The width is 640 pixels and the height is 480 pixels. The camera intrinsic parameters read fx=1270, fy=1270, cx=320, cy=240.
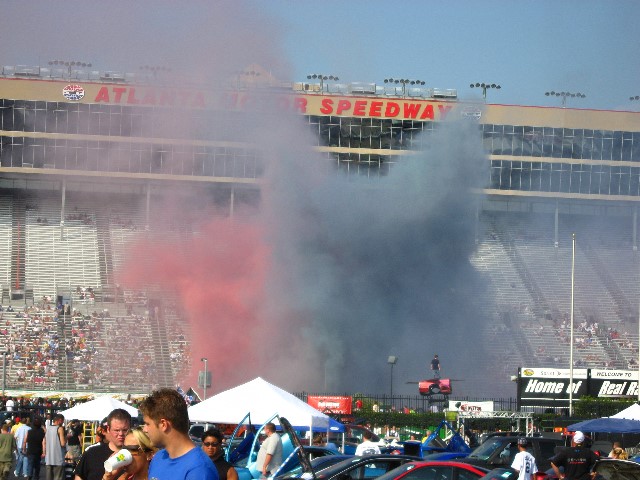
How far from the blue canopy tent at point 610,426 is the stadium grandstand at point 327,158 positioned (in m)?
37.0

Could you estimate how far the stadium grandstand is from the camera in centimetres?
7162

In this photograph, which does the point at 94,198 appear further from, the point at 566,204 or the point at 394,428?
the point at 394,428

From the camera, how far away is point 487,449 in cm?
2695

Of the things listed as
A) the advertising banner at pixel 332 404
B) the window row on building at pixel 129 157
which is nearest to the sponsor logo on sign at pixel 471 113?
the window row on building at pixel 129 157

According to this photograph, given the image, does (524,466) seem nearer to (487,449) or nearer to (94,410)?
(487,449)

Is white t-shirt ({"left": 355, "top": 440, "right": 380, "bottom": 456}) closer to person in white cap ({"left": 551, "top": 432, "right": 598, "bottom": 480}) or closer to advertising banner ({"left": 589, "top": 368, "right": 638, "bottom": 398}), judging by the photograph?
person in white cap ({"left": 551, "top": 432, "right": 598, "bottom": 480})

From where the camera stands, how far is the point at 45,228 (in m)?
73.2

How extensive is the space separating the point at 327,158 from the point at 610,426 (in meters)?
44.4

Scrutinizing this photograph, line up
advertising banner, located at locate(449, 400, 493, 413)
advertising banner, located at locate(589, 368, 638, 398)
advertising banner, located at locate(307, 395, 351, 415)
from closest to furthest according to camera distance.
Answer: advertising banner, located at locate(449, 400, 493, 413)
advertising banner, located at locate(307, 395, 351, 415)
advertising banner, located at locate(589, 368, 638, 398)

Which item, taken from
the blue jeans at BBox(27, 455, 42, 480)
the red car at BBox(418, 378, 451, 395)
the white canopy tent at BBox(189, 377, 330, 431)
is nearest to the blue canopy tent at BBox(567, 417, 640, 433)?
the white canopy tent at BBox(189, 377, 330, 431)

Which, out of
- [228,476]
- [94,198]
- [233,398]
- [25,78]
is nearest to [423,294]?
[94,198]

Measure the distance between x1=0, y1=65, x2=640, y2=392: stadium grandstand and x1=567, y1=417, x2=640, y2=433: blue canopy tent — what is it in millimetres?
36963

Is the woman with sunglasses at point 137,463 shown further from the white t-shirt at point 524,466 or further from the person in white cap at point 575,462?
the white t-shirt at point 524,466

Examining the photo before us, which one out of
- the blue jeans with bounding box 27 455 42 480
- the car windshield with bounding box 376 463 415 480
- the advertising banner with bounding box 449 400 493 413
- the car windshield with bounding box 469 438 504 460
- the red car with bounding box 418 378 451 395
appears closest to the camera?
the car windshield with bounding box 376 463 415 480
